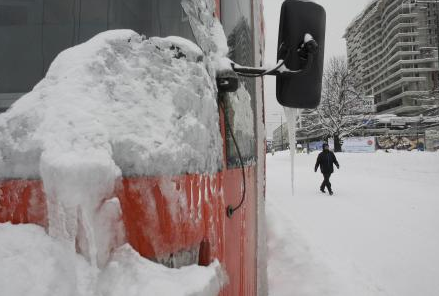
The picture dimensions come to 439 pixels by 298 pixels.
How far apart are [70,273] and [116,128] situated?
0.39m

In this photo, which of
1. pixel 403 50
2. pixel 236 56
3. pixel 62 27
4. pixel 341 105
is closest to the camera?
pixel 62 27

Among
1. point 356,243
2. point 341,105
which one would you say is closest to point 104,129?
point 356,243

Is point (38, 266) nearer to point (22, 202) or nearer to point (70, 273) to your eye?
point (70, 273)

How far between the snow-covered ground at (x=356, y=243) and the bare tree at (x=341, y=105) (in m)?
25.8

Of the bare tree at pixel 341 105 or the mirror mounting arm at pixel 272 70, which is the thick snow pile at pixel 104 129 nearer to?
the mirror mounting arm at pixel 272 70

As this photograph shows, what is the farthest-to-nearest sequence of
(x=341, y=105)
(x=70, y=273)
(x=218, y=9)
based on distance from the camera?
(x=341, y=105) < (x=218, y=9) < (x=70, y=273)

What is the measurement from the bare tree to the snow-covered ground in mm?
Answer: 25756

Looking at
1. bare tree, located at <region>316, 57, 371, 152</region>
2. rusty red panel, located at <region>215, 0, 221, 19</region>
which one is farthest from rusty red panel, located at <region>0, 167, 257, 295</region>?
bare tree, located at <region>316, 57, 371, 152</region>

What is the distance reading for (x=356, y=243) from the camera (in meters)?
5.08

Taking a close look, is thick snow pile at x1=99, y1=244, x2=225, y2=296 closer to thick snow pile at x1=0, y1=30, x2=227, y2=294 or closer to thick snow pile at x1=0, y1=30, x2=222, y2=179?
thick snow pile at x1=0, y1=30, x2=227, y2=294

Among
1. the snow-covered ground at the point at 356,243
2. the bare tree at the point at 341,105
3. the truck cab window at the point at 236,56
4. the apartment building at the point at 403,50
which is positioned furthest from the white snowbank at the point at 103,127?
the apartment building at the point at 403,50

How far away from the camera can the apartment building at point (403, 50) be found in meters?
72.4

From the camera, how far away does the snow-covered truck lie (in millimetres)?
861

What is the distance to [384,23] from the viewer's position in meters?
80.8
